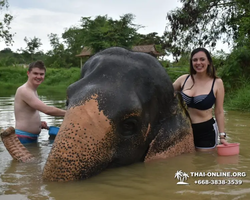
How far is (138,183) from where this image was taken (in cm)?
284

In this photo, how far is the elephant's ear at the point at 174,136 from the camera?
334 centimetres

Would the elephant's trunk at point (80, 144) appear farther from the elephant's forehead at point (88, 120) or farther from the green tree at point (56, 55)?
the green tree at point (56, 55)

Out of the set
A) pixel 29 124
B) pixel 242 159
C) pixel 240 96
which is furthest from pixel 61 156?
pixel 240 96

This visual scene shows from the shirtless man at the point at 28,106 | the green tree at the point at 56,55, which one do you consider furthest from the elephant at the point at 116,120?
the green tree at the point at 56,55

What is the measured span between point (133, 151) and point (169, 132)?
18.7 inches

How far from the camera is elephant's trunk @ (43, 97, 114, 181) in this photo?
259cm

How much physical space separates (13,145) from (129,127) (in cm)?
142

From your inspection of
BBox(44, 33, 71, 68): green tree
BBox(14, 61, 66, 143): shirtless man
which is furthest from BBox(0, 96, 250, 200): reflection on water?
BBox(44, 33, 71, 68): green tree

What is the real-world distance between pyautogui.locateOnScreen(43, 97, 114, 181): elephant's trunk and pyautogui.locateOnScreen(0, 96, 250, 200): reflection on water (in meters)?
0.09

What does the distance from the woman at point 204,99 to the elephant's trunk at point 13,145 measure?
1.88 m

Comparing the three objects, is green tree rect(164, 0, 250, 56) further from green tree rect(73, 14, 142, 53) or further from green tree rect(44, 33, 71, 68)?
green tree rect(44, 33, 71, 68)

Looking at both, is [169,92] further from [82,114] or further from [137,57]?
[82,114]

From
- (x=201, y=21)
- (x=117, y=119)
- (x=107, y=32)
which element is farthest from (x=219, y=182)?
(x=107, y=32)

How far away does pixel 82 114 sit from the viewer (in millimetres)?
2691
